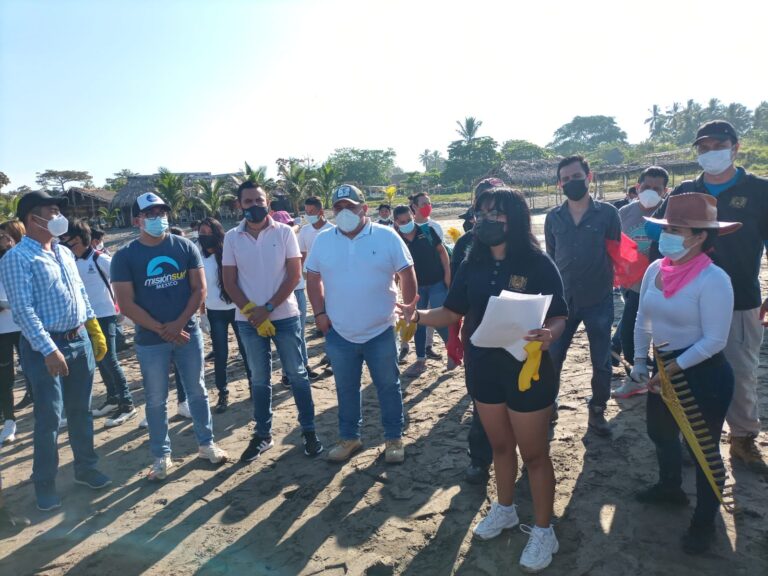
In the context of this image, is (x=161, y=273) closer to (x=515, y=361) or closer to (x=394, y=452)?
(x=394, y=452)

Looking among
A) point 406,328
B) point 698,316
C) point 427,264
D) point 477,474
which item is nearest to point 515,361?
point 698,316

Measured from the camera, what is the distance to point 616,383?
5039mm

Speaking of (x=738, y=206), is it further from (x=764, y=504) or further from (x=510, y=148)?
(x=510, y=148)

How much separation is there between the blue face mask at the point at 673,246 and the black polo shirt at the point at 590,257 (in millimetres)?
1169

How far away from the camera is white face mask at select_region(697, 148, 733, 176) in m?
3.25

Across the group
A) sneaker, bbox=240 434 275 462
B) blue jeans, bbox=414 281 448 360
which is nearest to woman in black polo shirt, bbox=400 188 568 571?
sneaker, bbox=240 434 275 462

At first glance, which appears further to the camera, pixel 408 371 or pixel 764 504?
pixel 408 371

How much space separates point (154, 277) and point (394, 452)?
2.30 meters

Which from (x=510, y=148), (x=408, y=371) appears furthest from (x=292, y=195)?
(x=510, y=148)

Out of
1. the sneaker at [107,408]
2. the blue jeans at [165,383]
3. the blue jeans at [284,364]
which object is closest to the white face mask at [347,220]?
the blue jeans at [284,364]

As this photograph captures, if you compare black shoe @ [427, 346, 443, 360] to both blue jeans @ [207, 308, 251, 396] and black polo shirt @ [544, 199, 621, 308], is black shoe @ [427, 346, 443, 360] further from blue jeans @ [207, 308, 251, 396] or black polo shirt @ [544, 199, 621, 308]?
black polo shirt @ [544, 199, 621, 308]

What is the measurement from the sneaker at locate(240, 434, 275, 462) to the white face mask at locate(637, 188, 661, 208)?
440 cm

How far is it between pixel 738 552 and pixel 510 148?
62.5 meters

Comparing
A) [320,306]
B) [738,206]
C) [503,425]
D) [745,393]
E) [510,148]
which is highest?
[510,148]
